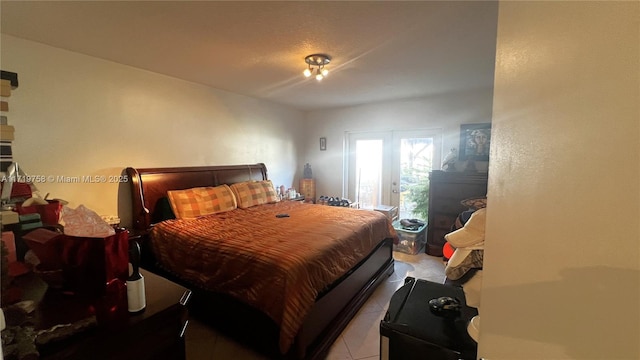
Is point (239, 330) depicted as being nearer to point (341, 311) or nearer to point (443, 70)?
point (341, 311)

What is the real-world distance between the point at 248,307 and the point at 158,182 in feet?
6.45

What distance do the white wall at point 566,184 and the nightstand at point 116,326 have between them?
0.93 meters

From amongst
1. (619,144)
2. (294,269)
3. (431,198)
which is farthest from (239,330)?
(431,198)

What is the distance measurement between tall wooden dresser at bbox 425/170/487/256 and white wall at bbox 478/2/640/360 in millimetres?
3368

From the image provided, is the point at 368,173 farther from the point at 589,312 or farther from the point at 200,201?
the point at 589,312

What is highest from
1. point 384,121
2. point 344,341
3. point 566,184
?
point 384,121

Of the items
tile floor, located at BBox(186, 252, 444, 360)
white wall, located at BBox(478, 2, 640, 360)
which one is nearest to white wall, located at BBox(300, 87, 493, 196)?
tile floor, located at BBox(186, 252, 444, 360)

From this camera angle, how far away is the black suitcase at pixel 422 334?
2.93ft

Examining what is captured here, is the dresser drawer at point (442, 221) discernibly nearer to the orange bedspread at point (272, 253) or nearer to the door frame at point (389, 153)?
the door frame at point (389, 153)

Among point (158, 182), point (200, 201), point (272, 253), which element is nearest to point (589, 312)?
point (272, 253)

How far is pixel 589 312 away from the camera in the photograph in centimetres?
38

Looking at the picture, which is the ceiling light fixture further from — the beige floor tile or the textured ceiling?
the beige floor tile

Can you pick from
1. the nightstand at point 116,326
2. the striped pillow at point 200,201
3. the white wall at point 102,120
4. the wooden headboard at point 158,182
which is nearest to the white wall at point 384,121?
the white wall at point 102,120

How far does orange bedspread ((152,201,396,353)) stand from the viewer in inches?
66.5
